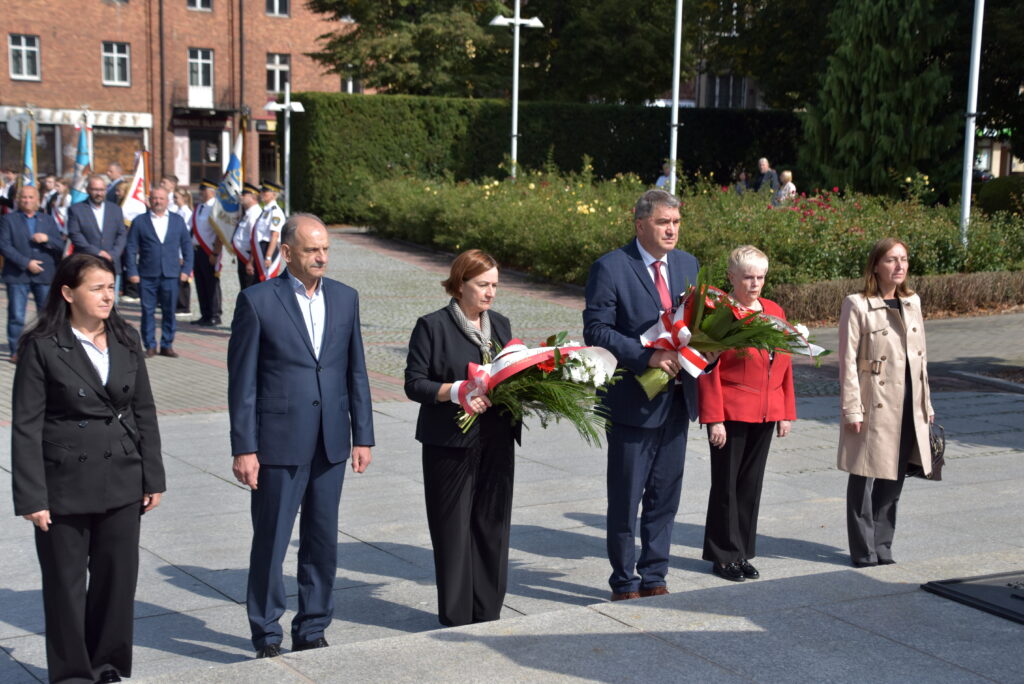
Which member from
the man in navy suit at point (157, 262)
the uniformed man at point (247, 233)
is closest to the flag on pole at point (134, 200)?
the uniformed man at point (247, 233)

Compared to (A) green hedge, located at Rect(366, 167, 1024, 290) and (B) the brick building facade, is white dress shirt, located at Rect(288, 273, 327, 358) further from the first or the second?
(B) the brick building facade

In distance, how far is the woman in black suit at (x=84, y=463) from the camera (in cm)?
455

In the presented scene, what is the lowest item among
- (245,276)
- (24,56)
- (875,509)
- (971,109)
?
(875,509)

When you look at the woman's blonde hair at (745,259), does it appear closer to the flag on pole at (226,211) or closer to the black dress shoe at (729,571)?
the black dress shoe at (729,571)

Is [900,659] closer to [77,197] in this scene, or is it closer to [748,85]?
[77,197]

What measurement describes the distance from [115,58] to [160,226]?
42.2 metres

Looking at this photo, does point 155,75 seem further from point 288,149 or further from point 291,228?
point 291,228

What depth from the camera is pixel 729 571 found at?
6.34 meters

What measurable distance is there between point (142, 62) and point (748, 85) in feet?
97.5

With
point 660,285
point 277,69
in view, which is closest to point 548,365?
point 660,285

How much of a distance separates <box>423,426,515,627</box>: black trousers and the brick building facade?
46347 millimetres

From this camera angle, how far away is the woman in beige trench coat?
6.54 m

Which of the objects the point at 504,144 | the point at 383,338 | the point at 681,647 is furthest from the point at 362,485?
the point at 504,144

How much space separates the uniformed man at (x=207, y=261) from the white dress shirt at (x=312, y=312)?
11.9 meters
